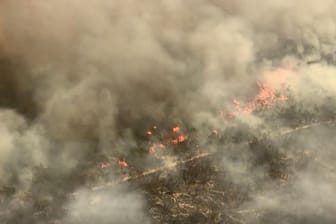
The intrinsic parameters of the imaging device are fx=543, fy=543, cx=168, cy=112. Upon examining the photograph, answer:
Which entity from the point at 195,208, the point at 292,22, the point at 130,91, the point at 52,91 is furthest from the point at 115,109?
the point at 292,22

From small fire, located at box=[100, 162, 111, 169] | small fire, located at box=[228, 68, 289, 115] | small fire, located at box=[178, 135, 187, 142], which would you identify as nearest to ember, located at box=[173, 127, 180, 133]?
small fire, located at box=[178, 135, 187, 142]

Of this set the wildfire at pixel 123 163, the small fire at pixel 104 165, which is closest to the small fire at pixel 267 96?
the wildfire at pixel 123 163

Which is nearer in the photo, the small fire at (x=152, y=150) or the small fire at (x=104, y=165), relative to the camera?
the small fire at (x=104, y=165)

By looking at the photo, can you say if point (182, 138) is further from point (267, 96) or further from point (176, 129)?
point (267, 96)

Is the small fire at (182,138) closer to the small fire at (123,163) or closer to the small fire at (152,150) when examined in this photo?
the small fire at (152,150)

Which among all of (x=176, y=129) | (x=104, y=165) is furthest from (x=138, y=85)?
(x=104, y=165)

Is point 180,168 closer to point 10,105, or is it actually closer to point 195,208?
point 195,208

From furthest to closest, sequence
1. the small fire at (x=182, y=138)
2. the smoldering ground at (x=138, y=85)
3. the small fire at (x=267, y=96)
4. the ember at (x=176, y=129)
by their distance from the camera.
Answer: the small fire at (x=267, y=96) < the ember at (x=176, y=129) < the small fire at (x=182, y=138) < the smoldering ground at (x=138, y=85)

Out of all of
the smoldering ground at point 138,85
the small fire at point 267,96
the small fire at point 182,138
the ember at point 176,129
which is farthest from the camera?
the small fire at point 267,96
